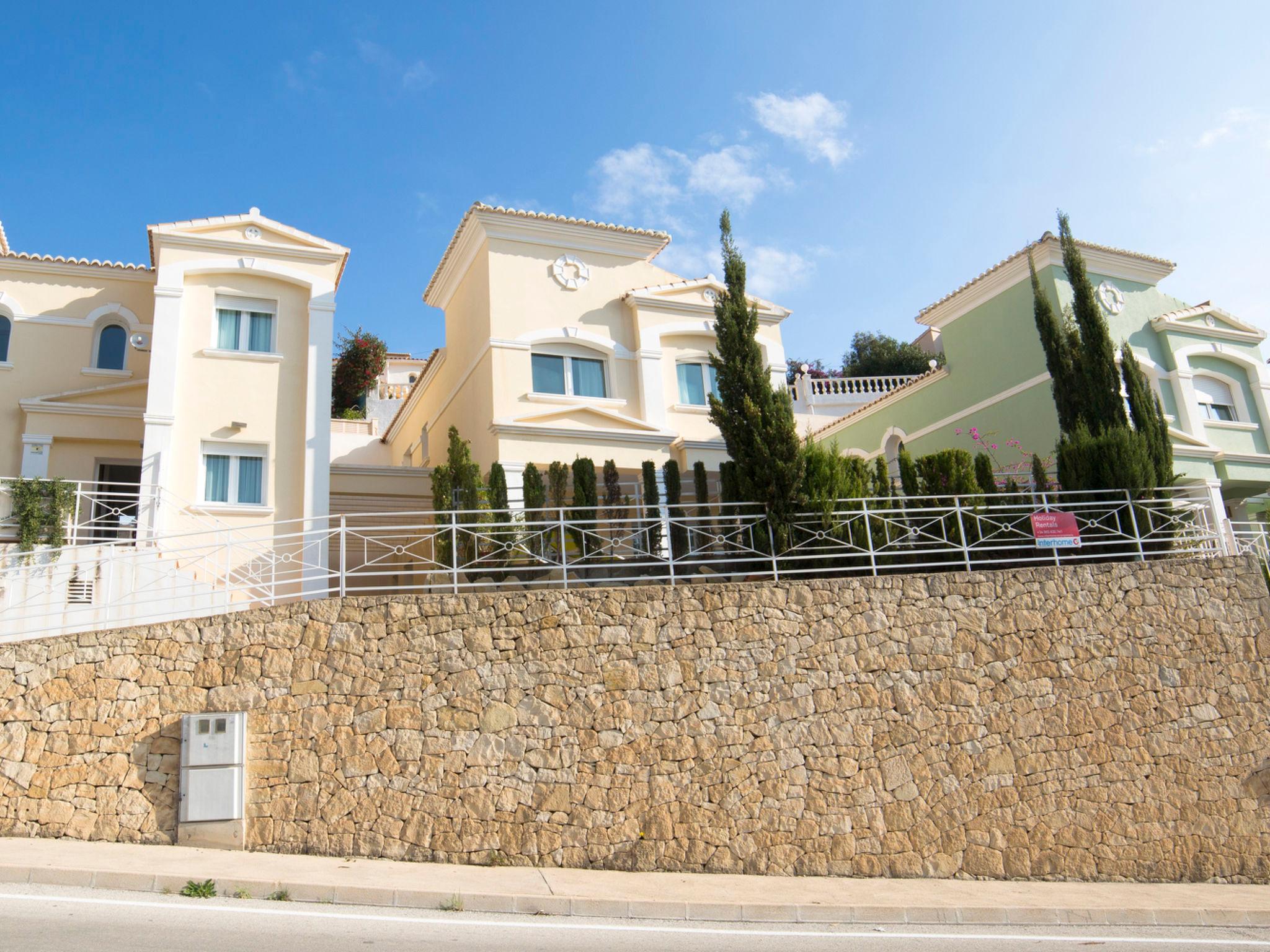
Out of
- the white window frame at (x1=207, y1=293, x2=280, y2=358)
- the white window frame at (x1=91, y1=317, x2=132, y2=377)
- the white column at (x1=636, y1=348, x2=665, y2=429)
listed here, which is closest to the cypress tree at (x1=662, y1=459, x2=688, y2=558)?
the white column at (x1=636, y1=348, x2=665, y2=429)

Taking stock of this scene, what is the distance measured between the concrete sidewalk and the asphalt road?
0.67 feet

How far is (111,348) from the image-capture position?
1855 cm

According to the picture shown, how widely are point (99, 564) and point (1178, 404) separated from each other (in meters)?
20.4

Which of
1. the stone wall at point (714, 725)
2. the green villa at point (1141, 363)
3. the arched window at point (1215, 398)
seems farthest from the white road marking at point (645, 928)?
the arched window at point (1215, 398)

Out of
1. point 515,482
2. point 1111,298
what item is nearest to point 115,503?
point 515,482

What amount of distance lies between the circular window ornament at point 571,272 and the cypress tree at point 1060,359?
877 cm

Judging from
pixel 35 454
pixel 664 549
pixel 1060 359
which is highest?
pixel 1060 359

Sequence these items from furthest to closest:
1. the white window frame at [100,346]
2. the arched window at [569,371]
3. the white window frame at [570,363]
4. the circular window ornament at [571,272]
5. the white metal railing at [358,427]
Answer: the white metal railing at [358,427] < the circular window ornament at [571,272] < the arched window at [569,371] < the white window frame at [570,363] < the white window frame at [100,346]

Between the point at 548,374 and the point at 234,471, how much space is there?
5.98m

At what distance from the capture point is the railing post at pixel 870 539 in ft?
43.8

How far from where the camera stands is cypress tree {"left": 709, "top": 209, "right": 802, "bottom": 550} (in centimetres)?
1423

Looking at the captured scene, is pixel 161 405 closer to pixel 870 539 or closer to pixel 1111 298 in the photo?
pixel 870 539

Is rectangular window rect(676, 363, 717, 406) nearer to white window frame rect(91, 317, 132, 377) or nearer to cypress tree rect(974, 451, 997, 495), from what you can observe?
cypress tree rect(974, 451, 997, 495)

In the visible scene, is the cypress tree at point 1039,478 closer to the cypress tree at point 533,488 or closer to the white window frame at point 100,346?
the cypress tree at point 533,488
